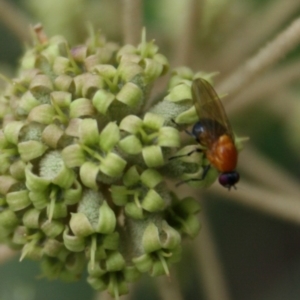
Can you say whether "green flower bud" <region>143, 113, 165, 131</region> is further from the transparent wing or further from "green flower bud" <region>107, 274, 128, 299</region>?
"green flower bud" <region>107, 274, 128, 299</region>

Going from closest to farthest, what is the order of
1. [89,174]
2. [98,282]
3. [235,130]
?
[89,174] < [98,282] < [235,130]

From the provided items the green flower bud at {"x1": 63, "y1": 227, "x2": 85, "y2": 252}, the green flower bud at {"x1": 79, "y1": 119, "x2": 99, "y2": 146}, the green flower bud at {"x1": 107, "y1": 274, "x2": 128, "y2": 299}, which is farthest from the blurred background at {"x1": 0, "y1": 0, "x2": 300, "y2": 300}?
the green flower bud at {"x1": 79, "y1": 119, "x2": 99, "y2": 146}

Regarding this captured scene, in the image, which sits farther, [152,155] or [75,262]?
[75,262]

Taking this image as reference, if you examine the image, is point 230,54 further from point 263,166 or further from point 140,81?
point 140,81

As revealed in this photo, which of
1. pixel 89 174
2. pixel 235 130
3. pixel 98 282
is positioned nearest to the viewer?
pixel 89 174

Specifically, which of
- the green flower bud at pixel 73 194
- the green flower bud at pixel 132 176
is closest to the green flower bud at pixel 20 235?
the green flower bud at pixel 73 194

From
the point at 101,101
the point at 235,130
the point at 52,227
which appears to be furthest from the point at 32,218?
the point at 235,130

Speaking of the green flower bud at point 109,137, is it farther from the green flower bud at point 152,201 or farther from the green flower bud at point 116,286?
the green flower bud at point 116,286

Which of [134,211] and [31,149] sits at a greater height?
[31,149]

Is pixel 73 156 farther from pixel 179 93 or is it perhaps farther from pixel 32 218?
pixel 179 93
